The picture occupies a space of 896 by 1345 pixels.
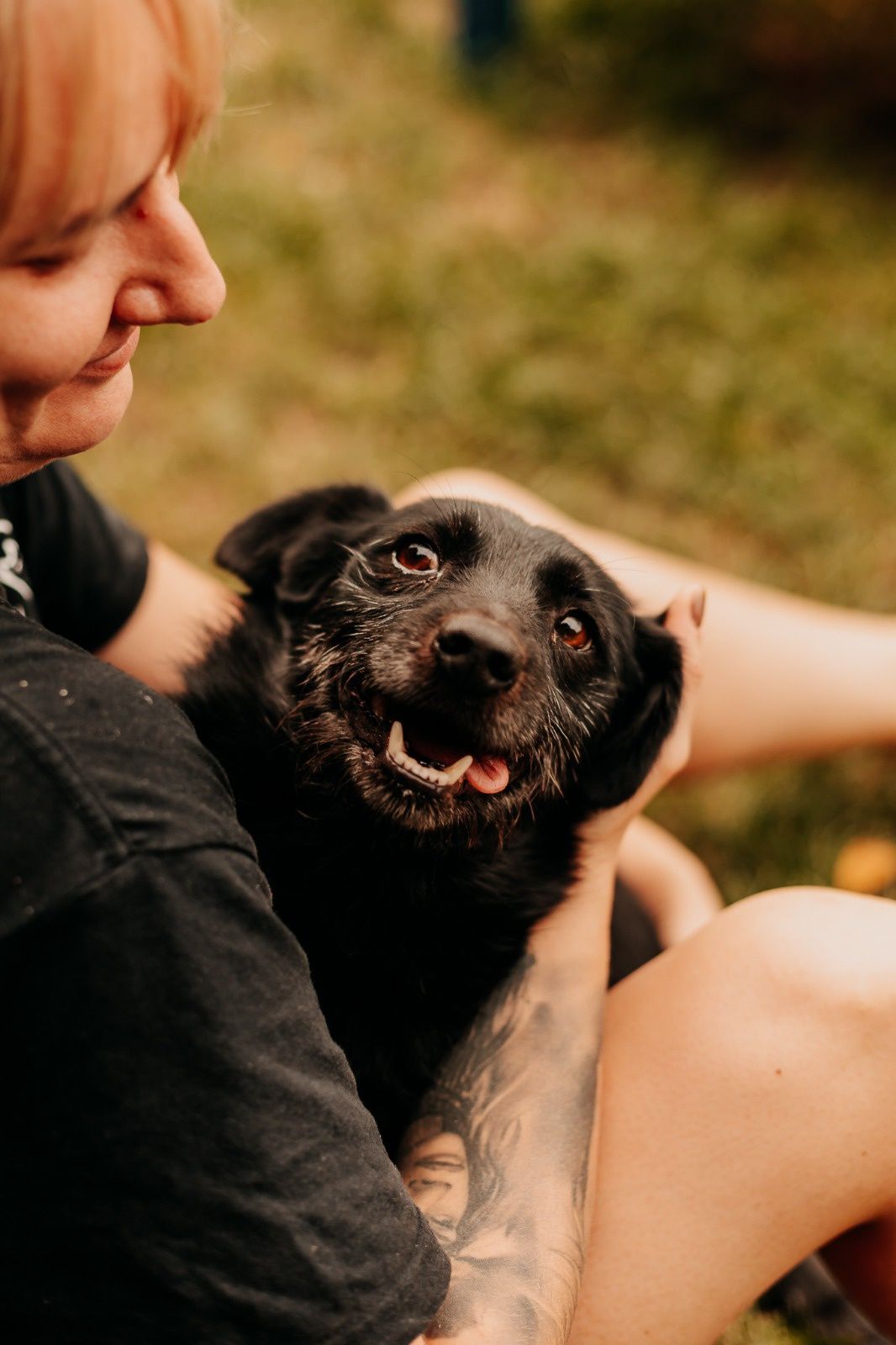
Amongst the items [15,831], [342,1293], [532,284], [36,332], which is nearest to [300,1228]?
[342,1293]

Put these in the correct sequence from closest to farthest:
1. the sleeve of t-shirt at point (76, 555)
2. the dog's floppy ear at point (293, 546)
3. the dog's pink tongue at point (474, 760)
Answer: the dog's pink tongue at point (474, 760)
the sleeve of t-shirt at point (76, 555)
the dog's floppy ear at point (293, 546)

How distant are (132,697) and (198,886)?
0.25 m

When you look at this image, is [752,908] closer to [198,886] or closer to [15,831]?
[198,886]

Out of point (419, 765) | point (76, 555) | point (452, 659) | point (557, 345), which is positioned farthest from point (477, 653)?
point (557, 345)

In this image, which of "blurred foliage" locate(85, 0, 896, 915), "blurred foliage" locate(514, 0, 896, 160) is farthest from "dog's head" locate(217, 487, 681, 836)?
"blurred foliage" locate(514, 0, 896, 160)

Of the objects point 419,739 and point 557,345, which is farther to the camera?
point 557,345

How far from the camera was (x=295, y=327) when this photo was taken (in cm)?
529

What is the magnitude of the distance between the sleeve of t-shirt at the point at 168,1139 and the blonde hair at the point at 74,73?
754 millimetres

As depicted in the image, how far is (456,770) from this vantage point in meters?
2.14

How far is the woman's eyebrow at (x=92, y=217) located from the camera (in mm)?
1387

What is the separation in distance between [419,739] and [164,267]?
3.14 ft

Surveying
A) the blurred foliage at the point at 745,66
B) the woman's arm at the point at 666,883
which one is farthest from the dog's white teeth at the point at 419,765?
the blurred foliage at the point at 745,66

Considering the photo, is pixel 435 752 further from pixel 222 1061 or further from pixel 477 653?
pixel 222 1061

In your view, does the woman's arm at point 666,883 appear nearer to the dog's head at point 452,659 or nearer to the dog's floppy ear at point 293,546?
the dog's head at point 452,659
